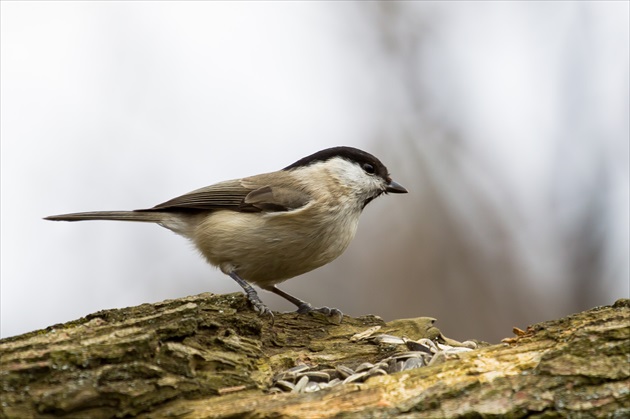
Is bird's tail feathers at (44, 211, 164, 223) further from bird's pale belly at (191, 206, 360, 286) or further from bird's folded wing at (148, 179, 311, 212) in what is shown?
bird's pale belly at (191, 206, 360, 286)

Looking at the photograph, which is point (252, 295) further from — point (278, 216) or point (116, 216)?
point (116, 216)

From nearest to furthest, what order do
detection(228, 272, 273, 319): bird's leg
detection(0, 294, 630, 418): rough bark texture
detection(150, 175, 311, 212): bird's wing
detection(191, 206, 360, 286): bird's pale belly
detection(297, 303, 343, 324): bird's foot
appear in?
1. detection(0, 294, 630, 418): rough bark texture
2. detection(228, 272, 273, 319): bird's leg
3. detection(297, 303, 343, 324): bird's foot
4. detection(191, 206, 360, 286): bird's pale belly
5. detection(150, 175, 311, 212): bird's wing

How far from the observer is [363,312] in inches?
241

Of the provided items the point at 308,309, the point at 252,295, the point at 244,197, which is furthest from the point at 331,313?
the point at 244,197

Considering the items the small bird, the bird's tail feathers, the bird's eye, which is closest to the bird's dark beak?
the small bird

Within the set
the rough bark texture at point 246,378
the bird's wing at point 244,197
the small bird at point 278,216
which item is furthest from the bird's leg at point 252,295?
the rough bark texture at point 246,378

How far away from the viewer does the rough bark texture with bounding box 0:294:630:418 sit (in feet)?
7.70

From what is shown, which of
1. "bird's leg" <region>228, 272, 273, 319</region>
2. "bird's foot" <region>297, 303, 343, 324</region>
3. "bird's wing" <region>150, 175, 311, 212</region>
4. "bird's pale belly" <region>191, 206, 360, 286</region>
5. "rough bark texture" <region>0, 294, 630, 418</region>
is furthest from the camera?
"bird's wing" <region>150, 175, 311, 212</region>

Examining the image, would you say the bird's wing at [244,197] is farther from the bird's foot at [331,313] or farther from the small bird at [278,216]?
the bird's foot at [331,313]

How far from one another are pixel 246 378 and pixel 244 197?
204cm

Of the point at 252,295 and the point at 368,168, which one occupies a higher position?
the point at 368,168

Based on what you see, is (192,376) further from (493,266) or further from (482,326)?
(493,266)

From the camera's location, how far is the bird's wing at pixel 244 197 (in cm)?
459

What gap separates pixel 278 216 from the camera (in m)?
4.48
